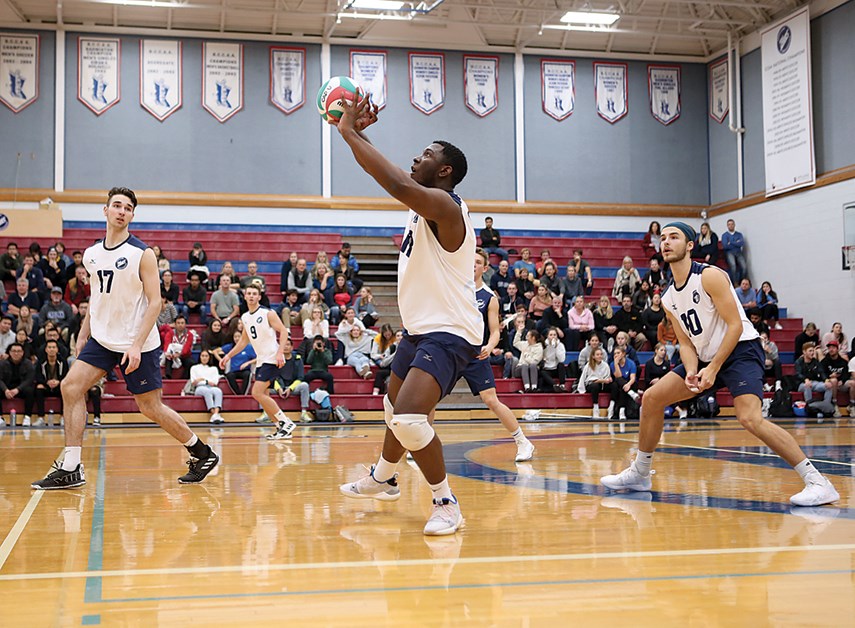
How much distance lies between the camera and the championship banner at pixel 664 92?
24.2 metres

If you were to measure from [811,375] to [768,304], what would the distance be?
3.33m

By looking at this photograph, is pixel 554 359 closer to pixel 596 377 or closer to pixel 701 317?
pixel 596 377

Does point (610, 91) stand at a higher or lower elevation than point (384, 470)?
higher

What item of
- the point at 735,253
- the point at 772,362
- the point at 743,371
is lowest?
the point at 772,362

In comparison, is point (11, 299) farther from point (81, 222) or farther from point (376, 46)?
point (376, 46)

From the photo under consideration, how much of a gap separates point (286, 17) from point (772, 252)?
1261 cm

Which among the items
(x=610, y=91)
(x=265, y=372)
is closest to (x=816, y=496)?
(x=265, y=372)

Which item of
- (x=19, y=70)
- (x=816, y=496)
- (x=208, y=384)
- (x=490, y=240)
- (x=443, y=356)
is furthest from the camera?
(x=19, y=70)

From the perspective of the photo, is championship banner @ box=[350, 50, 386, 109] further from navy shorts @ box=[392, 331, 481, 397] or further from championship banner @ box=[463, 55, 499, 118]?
navy shorts @ box=[392, 331, 481, 397]

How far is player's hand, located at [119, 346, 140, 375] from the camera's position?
20.4 ft

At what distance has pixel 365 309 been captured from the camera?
1802 centimetres

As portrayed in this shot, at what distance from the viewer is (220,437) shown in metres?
11.4

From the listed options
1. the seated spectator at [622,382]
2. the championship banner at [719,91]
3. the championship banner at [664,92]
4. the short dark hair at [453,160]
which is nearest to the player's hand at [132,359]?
the short dark hair at [453,160]

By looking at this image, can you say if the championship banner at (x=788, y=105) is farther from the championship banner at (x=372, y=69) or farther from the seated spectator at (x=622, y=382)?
the championship banner at (x=372, y=69)
